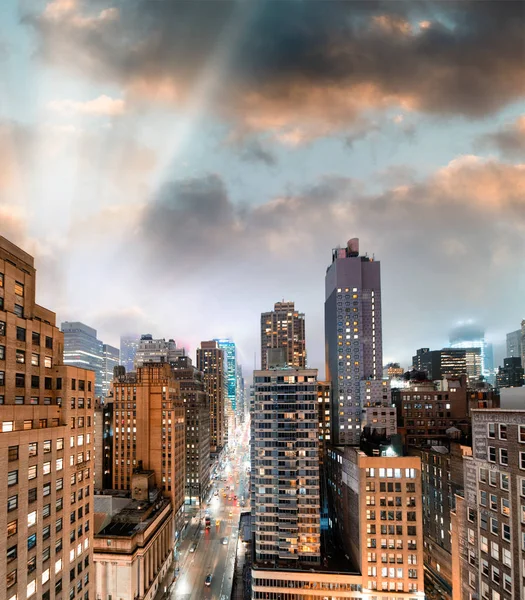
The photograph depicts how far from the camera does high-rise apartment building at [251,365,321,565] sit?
9394 centimetres

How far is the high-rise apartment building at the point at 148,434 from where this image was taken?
416 ft

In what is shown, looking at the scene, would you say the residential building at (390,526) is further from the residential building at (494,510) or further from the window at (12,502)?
the window at (12,502)

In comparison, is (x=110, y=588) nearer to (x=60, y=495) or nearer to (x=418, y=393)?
(x=60, y=495)

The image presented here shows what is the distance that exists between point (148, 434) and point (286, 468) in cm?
5537

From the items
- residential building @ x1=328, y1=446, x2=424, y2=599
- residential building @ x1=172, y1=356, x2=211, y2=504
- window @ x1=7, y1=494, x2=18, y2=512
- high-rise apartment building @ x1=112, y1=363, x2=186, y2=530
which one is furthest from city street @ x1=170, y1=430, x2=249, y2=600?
window @ x1=7, y1=494, x2=18, y2=512

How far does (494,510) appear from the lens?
4997cm

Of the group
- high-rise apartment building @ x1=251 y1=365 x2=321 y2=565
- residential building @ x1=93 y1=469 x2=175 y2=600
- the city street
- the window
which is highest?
the window

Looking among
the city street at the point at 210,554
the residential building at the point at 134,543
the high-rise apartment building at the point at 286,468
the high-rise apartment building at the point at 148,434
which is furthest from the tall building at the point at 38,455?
the high-rise apartment building at the point at 148,434

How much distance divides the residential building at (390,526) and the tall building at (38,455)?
55349 millimetres

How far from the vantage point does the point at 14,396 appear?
48156 millimetres

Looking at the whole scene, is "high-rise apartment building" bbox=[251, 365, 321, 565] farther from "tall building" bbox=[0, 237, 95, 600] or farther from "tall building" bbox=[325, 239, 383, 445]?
"tall building" bbox=[325, 239, 383, 445]

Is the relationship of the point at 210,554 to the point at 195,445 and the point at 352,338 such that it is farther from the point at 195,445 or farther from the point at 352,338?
the point at 352,338

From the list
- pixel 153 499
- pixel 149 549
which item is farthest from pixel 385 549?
pixel 153 499

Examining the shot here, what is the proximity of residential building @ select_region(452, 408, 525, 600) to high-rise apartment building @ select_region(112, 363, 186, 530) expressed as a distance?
94.6m
